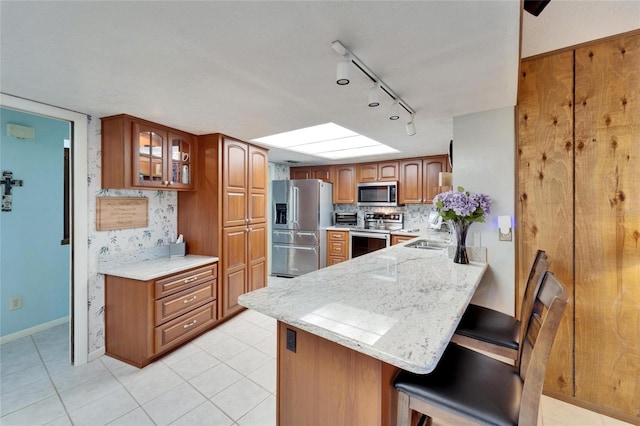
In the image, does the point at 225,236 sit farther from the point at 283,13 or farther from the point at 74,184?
the point at 283,13

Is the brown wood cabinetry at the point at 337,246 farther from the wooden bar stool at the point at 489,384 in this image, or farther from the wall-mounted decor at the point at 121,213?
the wooden bar stool at the point at 489,384

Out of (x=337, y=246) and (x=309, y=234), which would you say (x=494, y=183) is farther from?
(x=309, y=234)

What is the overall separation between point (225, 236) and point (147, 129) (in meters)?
1.28

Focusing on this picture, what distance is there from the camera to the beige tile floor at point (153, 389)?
1712 millimetres

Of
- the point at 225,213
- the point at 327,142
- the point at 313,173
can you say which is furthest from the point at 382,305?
the point at 313,173

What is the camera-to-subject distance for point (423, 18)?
3.59ft

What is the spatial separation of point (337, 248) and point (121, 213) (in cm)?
320

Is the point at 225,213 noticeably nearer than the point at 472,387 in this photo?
No

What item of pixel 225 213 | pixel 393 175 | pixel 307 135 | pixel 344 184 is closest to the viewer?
pixel 225 213

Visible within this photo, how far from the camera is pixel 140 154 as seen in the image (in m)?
2.48

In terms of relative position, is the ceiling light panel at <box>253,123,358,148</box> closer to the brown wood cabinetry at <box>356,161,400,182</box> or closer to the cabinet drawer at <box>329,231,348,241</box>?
the brown wood cabinetry at <box>356,161,400,182</box>

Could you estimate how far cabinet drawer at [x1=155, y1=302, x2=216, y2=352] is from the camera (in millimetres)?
2359

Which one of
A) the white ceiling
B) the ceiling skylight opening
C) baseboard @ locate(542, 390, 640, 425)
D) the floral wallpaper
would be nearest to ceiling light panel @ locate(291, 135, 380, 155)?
the ceiling skylight opening

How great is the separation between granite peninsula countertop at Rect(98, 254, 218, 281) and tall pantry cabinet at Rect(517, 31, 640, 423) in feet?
9.38
